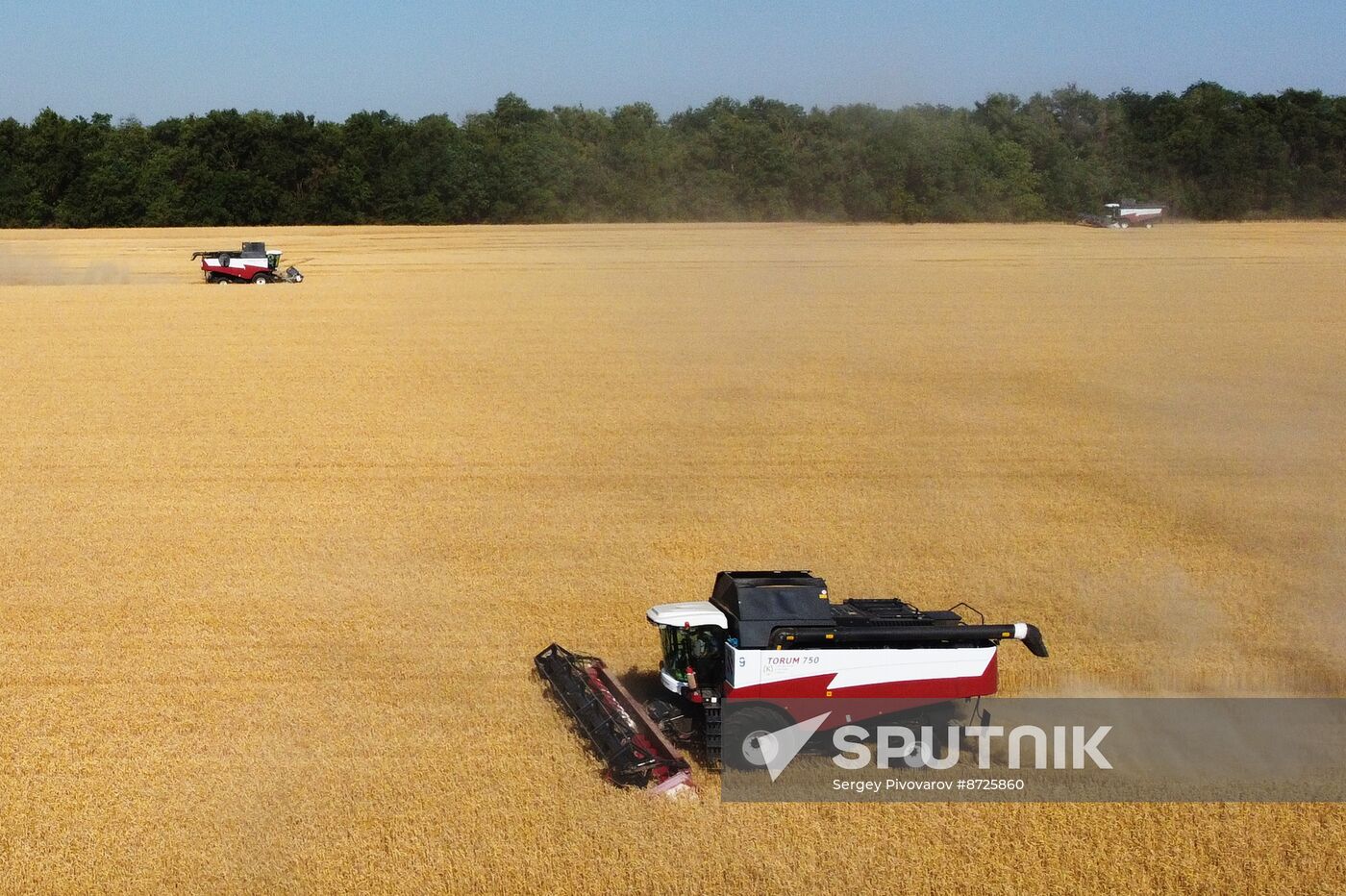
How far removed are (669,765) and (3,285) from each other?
59013 millimetres

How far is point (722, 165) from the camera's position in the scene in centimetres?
9981

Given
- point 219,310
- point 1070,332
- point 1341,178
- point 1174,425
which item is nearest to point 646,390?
point 1174,425

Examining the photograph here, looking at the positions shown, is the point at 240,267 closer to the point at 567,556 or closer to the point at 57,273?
the point at 57,273

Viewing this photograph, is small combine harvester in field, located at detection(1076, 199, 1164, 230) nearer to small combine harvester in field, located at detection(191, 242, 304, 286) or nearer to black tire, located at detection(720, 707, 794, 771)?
small combine harvester in field, located at detection(191, 242, 304, 286)

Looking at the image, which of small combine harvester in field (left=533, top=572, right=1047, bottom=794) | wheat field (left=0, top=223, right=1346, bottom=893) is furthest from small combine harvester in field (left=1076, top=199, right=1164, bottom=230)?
small combine harvester in field (left=533, top=572, right=1047, bottom=794)

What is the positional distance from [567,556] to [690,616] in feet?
22.7

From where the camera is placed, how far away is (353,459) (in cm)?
2450

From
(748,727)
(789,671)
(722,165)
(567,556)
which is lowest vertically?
(567,556)

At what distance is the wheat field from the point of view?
1020 cm

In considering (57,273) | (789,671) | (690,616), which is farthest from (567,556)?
(57,273)

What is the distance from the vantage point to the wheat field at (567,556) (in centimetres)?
1020

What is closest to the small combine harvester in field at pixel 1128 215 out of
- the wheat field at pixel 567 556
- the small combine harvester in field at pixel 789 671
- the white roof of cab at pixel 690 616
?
the wheat field at pixel 567 556

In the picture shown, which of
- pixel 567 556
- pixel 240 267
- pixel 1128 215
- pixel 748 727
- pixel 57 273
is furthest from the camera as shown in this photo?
pixel 1128 215

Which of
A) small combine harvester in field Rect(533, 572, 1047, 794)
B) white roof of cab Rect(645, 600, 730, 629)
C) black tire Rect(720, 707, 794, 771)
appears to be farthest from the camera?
white roof of cab Rect(645, 600, 730, 629)
